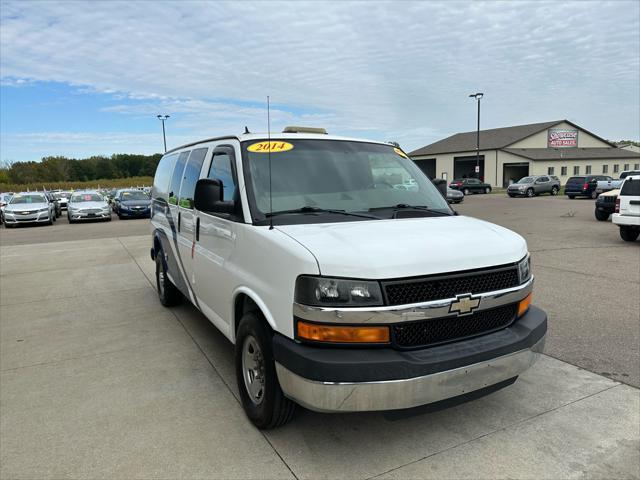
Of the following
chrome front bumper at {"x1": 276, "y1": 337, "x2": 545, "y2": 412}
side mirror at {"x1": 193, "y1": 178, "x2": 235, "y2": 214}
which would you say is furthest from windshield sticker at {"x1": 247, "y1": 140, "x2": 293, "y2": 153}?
chrome front bumper at {"x1": 276, "y1": 337, "x2": 545, "y2": 412}

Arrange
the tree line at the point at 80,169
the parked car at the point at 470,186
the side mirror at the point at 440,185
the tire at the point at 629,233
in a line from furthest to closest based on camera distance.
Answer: the tree line at the point at 80,169 → the parked car at the point at 470,186 → the tire at the point at 629,233 → the side mirror at the point at 440,185

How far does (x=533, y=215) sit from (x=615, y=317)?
16.3 metres

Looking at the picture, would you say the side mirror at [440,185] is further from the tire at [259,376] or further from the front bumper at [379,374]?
the tire at [259,376]

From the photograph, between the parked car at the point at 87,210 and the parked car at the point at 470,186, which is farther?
the parked car at the point at 470,186

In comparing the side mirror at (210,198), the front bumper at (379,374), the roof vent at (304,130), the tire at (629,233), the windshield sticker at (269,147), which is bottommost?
the tire at (629,233)

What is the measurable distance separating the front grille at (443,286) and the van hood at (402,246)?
0.16 feet

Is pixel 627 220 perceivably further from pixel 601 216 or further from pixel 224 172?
pixel 224 172

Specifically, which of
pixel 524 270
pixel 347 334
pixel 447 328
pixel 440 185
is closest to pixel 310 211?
pixel 347 334

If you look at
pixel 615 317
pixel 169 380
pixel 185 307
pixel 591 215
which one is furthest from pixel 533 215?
pixel 169 380

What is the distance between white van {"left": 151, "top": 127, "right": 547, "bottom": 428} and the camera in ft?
8.44

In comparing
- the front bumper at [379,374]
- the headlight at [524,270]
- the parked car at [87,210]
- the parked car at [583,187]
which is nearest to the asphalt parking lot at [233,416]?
the front bumper at [379,374]

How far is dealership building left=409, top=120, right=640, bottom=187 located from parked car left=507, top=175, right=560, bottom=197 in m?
16.0

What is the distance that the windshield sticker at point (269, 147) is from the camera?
3697 millimetres

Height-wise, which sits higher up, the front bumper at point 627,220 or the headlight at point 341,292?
the headlight at point 341,292
